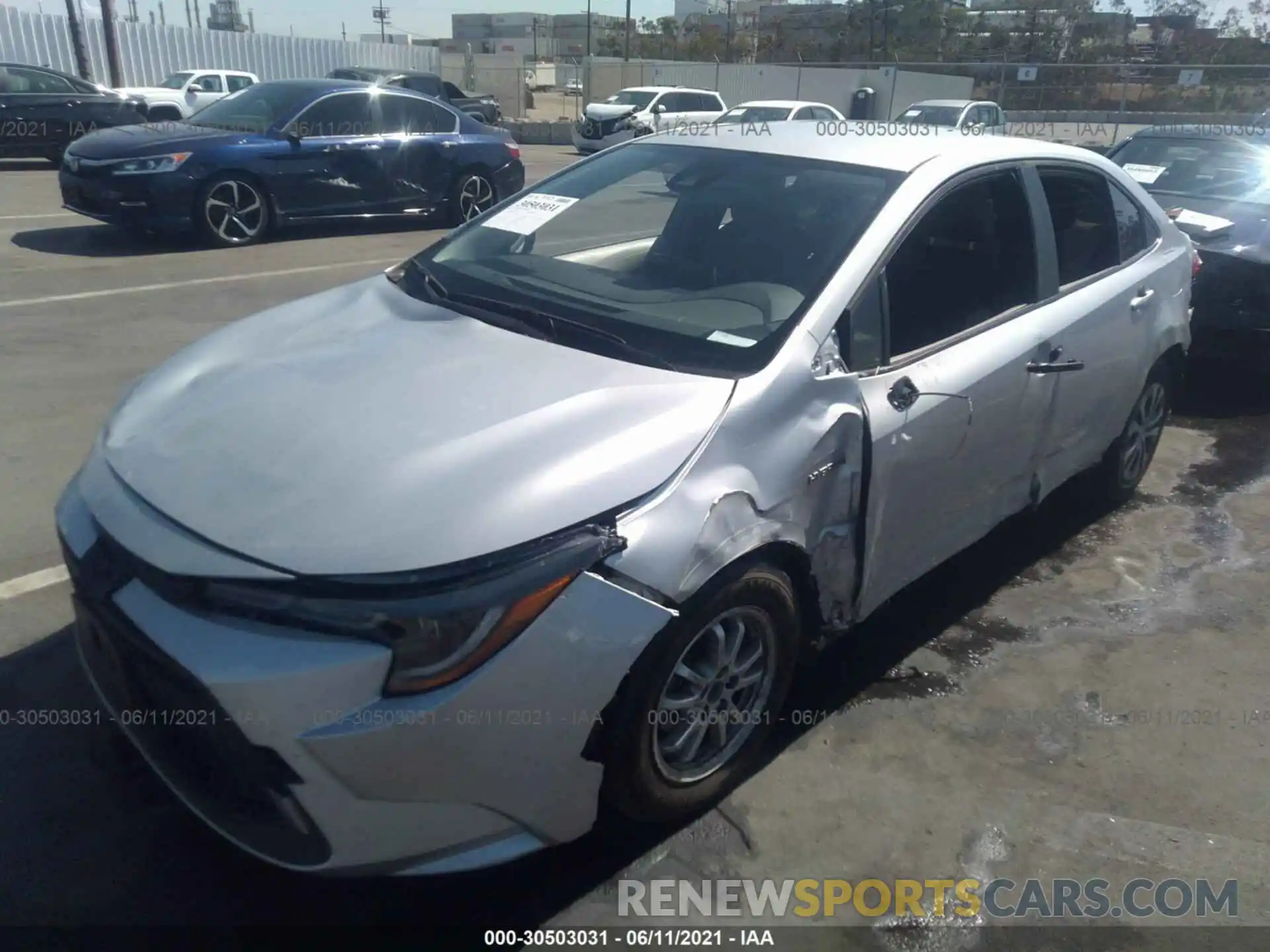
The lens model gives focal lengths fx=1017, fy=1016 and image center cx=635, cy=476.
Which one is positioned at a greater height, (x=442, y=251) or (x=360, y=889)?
(x=442, y=251)

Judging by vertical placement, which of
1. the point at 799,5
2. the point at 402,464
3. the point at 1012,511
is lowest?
the point at 1012,511

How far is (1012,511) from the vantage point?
384cm

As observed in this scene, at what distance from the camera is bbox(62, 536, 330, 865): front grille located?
6.71 ft

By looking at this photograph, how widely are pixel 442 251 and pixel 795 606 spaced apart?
1.86 m

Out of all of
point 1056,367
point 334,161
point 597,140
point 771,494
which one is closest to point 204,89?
point 597,140

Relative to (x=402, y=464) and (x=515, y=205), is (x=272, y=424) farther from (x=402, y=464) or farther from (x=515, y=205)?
(x=515, y=205)

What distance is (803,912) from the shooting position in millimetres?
2520

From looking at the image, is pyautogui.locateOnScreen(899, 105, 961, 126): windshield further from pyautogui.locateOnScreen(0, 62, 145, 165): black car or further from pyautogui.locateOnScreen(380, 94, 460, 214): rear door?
pyautogui.locateOnScreen(0, 62, 145, 165): black car

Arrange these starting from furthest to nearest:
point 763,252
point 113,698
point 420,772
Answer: point 763,252
point 113,698
point 420,772

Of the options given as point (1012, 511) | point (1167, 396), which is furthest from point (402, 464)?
point (1167, 396)

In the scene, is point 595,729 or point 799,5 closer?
point 595,729

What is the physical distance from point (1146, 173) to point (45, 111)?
1495 cm

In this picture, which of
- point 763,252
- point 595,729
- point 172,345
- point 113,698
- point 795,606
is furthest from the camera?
point 172,345

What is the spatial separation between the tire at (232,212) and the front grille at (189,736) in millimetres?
8042
